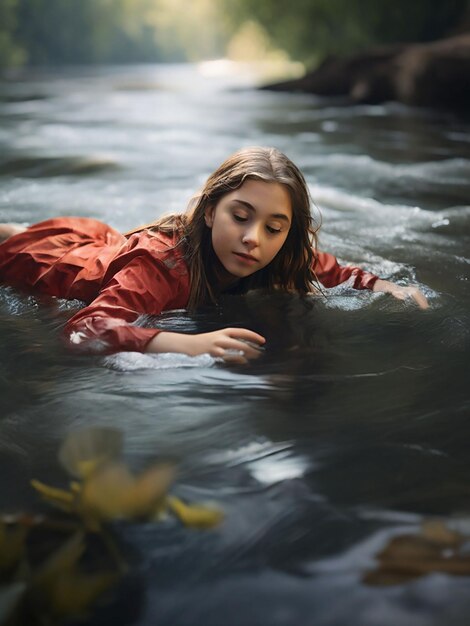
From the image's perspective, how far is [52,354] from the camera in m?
2.36

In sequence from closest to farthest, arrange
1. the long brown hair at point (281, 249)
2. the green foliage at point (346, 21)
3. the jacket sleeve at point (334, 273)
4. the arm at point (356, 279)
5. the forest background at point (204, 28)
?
the long brown hair at point (281, 249) → the arm at point (356, 279) → the jacket sleeve at point (334, 273) → the green foliage at point (346, 21) → the forest background at point (204, 28)

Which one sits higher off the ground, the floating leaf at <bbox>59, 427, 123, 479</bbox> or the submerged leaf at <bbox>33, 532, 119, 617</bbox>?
the floating leaf at <bbox>59, 427, 123, 479</bbox>

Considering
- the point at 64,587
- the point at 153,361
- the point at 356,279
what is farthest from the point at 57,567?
the point at 356,279

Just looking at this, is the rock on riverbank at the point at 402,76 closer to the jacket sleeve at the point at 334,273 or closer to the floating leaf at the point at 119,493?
the jacket sleeve at the point at 334,273

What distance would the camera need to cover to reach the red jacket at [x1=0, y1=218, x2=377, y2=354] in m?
2.32

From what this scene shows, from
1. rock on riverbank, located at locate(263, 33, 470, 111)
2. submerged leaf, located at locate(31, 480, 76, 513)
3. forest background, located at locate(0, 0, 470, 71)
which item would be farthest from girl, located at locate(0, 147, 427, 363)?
forest background, located at locate(0, 0, 470, 71)

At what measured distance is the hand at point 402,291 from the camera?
2.90 metres

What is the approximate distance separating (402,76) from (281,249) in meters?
11.8

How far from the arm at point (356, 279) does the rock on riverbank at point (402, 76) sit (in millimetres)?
9322

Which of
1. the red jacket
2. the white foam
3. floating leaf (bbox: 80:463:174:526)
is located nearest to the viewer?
floating leaf (bbox: 80:463:174:526)

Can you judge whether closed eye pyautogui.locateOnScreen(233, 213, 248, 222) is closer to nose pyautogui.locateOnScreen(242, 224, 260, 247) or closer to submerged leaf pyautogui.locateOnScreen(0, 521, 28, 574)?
nose pyautogui.locateOnScreen(242, 224, 260, 247)

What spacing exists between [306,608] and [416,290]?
192 centimetres

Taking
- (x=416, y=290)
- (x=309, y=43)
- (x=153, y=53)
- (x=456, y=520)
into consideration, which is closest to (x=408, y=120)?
(x=416, y=290)

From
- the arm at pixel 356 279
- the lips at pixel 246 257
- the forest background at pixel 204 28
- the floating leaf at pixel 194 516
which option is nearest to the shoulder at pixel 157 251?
the lips at pixel 246 257
